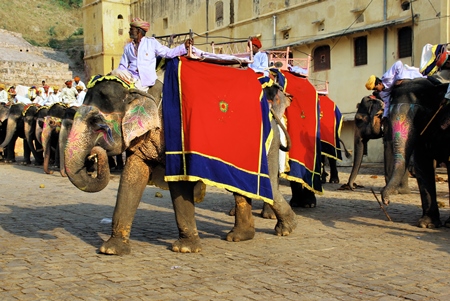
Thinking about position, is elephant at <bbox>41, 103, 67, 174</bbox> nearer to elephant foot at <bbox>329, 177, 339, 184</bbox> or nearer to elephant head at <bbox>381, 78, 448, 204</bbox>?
elephant foot at <bbox>329, 177, 339, 184</bbox>

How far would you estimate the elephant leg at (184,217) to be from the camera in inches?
263

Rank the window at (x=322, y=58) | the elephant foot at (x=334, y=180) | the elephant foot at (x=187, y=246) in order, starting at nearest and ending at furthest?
the elephant foot at (x=187, y=246) < the elephant foot at (x=334, y=180) < the window at (x=322, y=58)

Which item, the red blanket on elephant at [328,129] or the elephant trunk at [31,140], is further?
the elephant trunk at [31,140]

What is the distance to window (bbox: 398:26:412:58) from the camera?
76.5ft

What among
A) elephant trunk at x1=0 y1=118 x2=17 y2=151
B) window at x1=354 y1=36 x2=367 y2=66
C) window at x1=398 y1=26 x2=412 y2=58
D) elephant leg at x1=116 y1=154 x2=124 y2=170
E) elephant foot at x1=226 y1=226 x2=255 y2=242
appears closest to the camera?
elephant foot at x1=226 y1=226 x2=255 y2=242

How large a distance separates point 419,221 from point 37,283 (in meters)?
5.12

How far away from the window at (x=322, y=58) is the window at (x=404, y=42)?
3.68 meters

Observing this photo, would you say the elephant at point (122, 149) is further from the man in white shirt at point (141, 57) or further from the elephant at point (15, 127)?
the elephant at point (15, 127)

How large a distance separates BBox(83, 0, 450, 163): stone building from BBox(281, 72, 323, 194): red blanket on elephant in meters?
8.14

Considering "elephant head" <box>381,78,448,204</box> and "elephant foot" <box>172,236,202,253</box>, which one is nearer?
"elephant foot" <box>172,236,202,253</box>

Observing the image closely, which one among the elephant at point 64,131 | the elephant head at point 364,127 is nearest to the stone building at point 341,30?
the elephant at point 64,131

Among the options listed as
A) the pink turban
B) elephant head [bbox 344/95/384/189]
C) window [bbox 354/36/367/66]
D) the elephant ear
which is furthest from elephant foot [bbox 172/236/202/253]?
window [bbox 354/36/367/66]

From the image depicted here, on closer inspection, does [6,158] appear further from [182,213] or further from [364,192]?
[182,213]

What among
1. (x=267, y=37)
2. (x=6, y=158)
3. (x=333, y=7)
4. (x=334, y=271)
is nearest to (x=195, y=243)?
(x=334, y=271)
